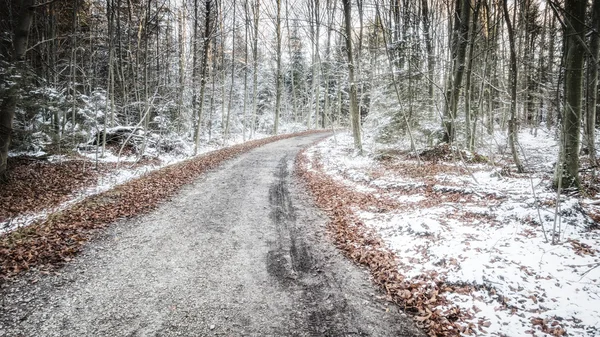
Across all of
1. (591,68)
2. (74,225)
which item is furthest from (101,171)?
(591,68)

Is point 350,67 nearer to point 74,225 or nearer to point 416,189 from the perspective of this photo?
point 416,189

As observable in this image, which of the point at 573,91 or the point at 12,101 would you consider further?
the point at 12,101

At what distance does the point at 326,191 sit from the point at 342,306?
582 cm

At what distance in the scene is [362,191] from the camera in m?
9.59

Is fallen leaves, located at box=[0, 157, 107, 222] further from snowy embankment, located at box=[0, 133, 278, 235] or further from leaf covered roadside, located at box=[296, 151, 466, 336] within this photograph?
leaf covered roadside, located at box=[296, 151, 466, 336]

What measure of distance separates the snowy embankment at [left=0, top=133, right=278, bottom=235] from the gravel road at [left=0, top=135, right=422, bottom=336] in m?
3.30

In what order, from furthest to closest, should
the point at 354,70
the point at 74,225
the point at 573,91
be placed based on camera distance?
the point at 354,70 → the point at 573,91 → the point at 74,225

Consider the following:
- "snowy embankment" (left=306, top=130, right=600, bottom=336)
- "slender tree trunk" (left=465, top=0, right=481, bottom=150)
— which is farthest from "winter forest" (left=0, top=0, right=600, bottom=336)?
"slender tree trunk" (left=465, top=0, right=481, bottom=150)

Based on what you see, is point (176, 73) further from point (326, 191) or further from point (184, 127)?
point (326, 191)

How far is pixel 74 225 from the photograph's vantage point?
615cm

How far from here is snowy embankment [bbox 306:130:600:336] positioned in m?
3.66

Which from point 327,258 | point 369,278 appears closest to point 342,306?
point 369,278

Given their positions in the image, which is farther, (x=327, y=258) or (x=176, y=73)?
(x=176, y=73)

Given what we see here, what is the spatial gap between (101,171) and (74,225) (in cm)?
764
